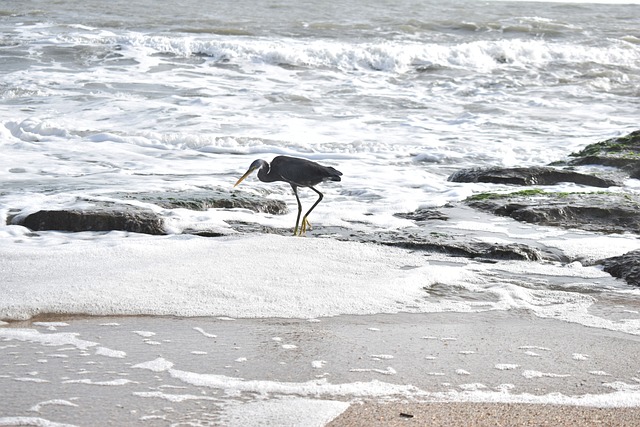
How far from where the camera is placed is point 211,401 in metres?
2.97

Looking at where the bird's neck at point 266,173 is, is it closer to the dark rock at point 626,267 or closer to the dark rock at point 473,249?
the dark rock at point 473,249

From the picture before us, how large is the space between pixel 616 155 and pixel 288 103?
5.93 meters

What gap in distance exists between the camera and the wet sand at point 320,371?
289cm

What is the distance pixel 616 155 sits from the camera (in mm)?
8680

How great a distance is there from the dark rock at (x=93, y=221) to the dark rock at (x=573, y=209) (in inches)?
104

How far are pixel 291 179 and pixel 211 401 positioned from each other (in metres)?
3.02

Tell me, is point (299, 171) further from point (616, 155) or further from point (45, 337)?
point (616, 155)

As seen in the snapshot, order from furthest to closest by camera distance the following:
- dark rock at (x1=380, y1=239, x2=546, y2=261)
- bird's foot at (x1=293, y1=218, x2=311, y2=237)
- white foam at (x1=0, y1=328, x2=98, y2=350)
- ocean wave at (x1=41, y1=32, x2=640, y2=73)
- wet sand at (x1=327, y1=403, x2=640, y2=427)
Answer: ocean wave at (x1=41, y1=32, x2=640, y2=73) < bird's foot at (x1=293, y1=218, x2=311, y2=237) < dark rock at (x1=380, y1=239, x2=546, y2=261) < white foam at (x1=0, y1=328, x2=98, y2=350) < wet sand at (x1=327, y1=403, x2=640, y2=427)

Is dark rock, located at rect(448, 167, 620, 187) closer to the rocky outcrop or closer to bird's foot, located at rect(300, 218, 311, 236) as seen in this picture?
bird's foot, located at rect(300, 218, 311, 236)

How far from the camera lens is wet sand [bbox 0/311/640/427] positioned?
2887 mm

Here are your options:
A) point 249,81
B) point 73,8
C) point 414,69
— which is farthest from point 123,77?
point 73,8

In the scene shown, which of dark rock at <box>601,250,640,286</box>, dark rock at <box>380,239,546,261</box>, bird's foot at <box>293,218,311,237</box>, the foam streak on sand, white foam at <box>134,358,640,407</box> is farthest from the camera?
bird's foot at <box>293,218,311,237</box>

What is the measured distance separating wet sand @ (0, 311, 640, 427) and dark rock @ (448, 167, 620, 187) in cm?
391

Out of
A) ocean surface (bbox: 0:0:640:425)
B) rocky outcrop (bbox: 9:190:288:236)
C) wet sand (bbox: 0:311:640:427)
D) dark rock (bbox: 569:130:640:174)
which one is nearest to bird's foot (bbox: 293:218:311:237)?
ocean surface (bbox: 0:0:640:425)
